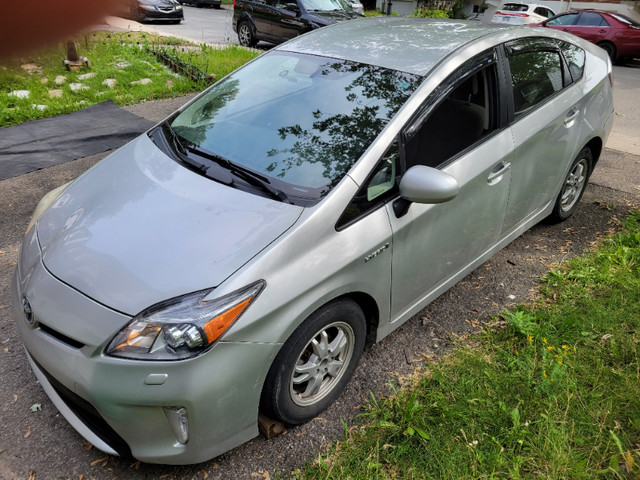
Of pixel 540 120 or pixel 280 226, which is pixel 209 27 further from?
pixel 280 226

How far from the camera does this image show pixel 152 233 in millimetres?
2250

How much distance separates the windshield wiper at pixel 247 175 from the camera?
7.81 feet

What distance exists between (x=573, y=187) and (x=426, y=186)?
2.31 meters

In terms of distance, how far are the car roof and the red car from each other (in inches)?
457

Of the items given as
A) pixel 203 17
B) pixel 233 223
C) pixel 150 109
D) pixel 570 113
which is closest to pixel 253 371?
pixel 233 223

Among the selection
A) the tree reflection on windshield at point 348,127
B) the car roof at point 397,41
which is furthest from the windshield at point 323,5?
the tree reflection on windshield at point 348,127

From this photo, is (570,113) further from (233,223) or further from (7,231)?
(7,231)

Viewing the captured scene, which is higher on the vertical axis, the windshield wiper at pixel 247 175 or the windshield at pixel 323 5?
the windshield wiper at pixel 247 175

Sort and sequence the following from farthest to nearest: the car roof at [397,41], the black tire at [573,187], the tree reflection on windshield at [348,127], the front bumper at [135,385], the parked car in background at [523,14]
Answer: the parked car in background at [523,14], the black tire at [573,187], the car roof at [397,41], the tree reflection on windshield at [348,127], the front bumper at [135,385]

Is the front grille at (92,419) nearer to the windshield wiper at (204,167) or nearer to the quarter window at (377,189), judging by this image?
the windshield wiper at (204,167)

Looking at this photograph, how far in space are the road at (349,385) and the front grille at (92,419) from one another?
0.23 meters

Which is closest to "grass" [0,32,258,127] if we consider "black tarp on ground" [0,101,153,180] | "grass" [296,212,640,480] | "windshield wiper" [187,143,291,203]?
"black tarp on ground" [0,101,153,180]

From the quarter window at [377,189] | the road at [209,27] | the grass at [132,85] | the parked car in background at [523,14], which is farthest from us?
the parked car in background at [523,14]

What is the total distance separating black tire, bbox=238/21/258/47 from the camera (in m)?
11.8
